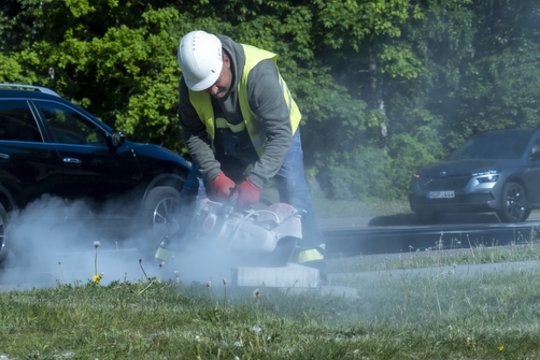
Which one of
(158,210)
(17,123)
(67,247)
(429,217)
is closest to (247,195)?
(67,247)

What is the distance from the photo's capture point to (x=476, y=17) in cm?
2575

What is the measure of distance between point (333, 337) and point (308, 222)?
249 cm

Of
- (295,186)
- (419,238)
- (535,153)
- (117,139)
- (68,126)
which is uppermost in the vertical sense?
(68,126)

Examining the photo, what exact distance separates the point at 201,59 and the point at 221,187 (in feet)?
3.04

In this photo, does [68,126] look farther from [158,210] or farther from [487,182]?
[487,182]

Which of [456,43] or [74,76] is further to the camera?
[456,43]

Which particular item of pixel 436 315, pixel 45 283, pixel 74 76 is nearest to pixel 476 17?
pixel 74 76

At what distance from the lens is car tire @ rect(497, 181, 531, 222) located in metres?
18.8

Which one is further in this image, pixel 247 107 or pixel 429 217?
pixel 429 217

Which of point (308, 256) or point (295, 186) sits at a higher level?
point (295, 186)

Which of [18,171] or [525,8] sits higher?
[525,8]

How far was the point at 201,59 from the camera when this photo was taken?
7.43 meters

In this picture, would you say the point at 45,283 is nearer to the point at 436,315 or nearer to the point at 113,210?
the point at 113,210

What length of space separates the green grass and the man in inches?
28.4
